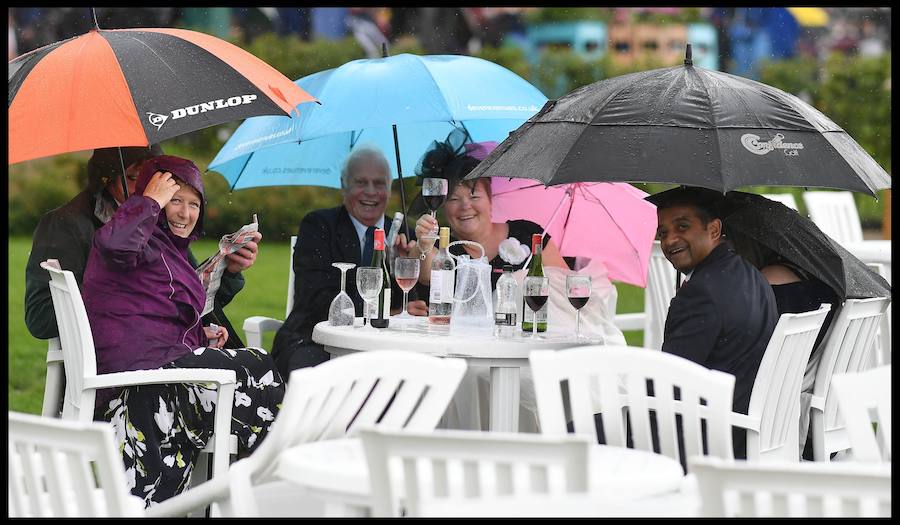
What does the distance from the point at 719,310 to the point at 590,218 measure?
112 centimetres

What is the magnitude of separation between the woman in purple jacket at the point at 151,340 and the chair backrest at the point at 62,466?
1.53 metres

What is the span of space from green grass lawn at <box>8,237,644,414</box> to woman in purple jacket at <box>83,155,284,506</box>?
2.91 metres

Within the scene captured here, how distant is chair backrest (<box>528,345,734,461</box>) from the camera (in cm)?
321

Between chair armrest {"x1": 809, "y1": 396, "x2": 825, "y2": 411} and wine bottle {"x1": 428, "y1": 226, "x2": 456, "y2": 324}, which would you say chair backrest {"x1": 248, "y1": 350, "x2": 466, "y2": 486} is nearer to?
wine bottle {"x1": 428, "y1": 226, "x2": 456, "y2": 324}

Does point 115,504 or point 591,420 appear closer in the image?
point 115,504

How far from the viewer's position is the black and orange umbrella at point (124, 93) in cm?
435

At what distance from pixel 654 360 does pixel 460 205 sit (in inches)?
79.9

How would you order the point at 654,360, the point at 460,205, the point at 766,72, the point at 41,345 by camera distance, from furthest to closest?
1. the point at 766,72
2. the point at 41,345
3. the point at 460,205
4. the point at 654,360

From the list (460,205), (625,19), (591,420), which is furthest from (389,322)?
(625,19)

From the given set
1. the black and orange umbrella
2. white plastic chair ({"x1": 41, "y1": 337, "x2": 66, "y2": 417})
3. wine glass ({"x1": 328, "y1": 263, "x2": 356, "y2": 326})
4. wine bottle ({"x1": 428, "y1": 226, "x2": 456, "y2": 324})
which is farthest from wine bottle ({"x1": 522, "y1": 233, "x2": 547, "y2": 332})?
white plastic chair ({"x1": 41, "y1": 337, "x2": 66, "y2": 417})

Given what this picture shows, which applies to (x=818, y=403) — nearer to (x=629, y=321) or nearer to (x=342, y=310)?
(x=342, y=310)

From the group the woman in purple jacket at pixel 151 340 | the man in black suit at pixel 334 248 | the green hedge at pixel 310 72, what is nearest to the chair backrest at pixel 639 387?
the woman in purple jacket at pixel 151 340

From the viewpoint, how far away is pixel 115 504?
269cm

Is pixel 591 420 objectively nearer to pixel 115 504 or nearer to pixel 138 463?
pixel 115 504
